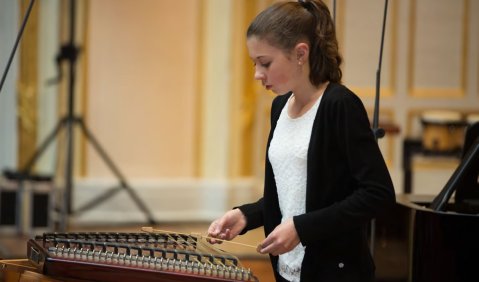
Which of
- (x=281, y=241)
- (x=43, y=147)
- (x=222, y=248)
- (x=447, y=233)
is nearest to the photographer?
(x=281, y=241)

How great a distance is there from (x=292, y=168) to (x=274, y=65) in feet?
0.83

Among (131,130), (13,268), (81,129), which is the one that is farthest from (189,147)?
(13,268)

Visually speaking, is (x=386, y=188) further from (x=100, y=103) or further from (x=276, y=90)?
(x=100, y=103)

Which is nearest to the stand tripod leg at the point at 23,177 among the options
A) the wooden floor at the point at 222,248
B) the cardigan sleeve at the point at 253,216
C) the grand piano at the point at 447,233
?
the wooden floor at the point at 222,248

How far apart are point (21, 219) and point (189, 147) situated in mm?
1502

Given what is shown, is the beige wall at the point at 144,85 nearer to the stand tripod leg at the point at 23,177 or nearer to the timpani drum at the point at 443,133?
the stand tripod leg at the point at 23,177

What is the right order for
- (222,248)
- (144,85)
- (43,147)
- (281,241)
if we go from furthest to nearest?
1. (144,85)
2. (43,147)
3. (222,248)
4. (281,241)

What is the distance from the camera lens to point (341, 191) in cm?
206

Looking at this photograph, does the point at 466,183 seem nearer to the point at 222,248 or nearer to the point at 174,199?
the point at 222,248

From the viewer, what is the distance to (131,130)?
22.2ft

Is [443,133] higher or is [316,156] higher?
[316,156]

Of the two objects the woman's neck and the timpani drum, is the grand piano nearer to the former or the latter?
the woman's neck

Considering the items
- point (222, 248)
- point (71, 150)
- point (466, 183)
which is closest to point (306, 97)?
point (466, 183)

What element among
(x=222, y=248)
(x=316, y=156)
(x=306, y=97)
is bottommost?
(x=222, y=248)
